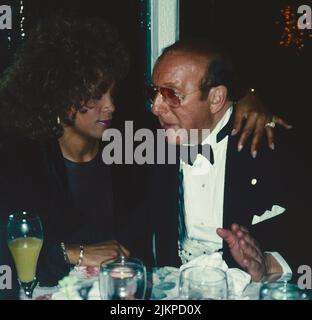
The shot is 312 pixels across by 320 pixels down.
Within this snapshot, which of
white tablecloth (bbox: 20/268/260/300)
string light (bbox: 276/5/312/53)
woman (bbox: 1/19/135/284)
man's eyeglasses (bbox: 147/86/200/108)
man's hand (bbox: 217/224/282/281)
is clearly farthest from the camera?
string light (bbox: 276/5/312/53)

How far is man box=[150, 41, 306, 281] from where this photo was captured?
2064mm

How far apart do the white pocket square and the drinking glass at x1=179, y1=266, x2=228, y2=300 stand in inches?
36.6

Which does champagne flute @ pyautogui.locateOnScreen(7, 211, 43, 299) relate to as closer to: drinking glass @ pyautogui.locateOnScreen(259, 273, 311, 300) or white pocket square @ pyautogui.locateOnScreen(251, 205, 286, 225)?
drinking glass @ pyautogui.locateOnScreen(259, 273, 311, 300)

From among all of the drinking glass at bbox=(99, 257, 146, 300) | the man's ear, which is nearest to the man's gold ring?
the man's ear

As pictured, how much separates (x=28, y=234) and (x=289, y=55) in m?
6.44

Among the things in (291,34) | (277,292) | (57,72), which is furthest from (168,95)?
(291,34)

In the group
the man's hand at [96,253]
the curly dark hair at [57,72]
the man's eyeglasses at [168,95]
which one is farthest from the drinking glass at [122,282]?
the curly dark hair at [57,72]

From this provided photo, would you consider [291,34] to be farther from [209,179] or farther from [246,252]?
[246,252]

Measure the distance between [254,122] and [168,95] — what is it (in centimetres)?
44

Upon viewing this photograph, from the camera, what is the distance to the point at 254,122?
6.82 feet

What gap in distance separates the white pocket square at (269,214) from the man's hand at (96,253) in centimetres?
70

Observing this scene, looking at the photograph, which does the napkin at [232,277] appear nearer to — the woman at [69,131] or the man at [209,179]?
the man at [209,179]

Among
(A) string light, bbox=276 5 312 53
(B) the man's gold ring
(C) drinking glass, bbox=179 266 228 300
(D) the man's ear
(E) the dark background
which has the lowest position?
(C) drinking glass, bbox=179 266 228 300

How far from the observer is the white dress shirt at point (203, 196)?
6.83ft
